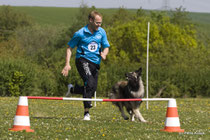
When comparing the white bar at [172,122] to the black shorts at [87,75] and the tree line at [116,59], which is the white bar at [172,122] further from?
the tree line at [116,59]

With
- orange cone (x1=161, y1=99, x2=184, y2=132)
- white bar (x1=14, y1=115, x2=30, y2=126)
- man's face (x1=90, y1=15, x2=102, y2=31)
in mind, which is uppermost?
man's face (x1=90, y1=15, x2=102, y2=31)

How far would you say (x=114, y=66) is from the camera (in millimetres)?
38812

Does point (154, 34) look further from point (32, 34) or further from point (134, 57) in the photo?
point (32, 34)

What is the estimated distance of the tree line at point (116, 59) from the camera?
113 ft

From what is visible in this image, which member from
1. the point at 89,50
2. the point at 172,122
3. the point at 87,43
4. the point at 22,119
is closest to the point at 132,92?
the point at 89,50

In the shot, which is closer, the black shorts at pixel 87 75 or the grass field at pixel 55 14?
the black shorts at pixel 87 75

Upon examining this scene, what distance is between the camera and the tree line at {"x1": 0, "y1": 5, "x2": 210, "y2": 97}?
3434cm

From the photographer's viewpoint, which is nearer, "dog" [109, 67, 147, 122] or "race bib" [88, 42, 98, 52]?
"race bib" [88, 42, 98, 52]

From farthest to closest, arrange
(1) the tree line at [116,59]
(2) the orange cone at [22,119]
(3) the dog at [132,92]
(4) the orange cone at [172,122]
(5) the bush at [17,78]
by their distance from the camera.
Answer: (1) the tree line at [116,59] → (5) the bush at [17,78] → (3) the dog at [132,92] → (4) the orange cone at [172,122] → (2) the orange cone at [22,119]

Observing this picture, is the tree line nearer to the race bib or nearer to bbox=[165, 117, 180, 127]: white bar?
the race bib

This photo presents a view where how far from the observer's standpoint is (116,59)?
56.9 meters

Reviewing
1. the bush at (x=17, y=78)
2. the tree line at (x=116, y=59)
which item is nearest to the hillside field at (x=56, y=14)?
the tree line at (x=116, y=59)

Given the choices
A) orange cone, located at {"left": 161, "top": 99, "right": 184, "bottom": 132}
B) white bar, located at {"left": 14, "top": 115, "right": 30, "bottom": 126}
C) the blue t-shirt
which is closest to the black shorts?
the blue t-shirt

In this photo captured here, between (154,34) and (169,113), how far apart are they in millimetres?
52728
